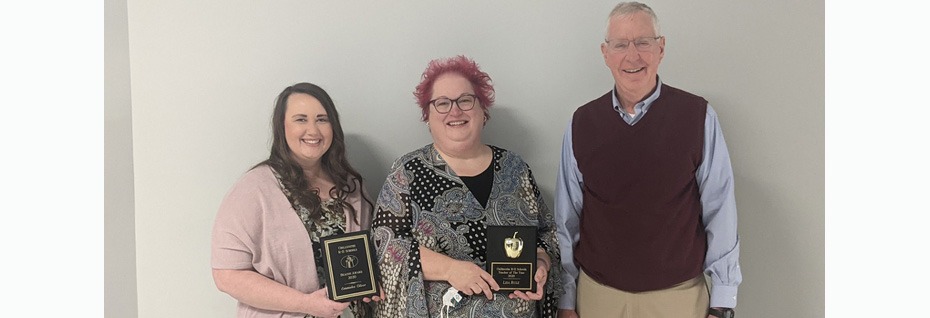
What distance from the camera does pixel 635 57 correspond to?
2779mm

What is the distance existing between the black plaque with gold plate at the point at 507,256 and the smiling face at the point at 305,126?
28.4 inches

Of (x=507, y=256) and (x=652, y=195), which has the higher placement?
(x=652, y=195)

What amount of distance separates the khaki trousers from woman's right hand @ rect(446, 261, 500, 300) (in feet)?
1.41

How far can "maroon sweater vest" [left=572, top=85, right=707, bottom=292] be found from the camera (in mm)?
2805

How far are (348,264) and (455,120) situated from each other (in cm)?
64

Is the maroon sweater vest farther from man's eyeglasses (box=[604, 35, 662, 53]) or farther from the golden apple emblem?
the golden apple emblem

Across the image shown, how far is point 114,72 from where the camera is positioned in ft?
11.0

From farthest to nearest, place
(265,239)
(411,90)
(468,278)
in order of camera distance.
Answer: (411,90) < (265,239) < (468,278)

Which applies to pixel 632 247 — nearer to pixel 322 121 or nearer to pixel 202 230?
pixel 322 121

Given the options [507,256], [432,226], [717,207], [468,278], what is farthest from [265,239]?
[717,207]

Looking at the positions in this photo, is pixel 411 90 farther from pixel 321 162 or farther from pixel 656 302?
pixel 656 302

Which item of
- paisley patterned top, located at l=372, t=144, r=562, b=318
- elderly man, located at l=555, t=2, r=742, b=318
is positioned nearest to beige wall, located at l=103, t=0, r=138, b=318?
paisley patterned top, located at l=372, t=144, r=562, b=318

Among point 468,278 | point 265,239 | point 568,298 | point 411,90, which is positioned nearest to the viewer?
point 468,278

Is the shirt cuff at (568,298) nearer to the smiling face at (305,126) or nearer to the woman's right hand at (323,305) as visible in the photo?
the woman's right hand at (323,305)
